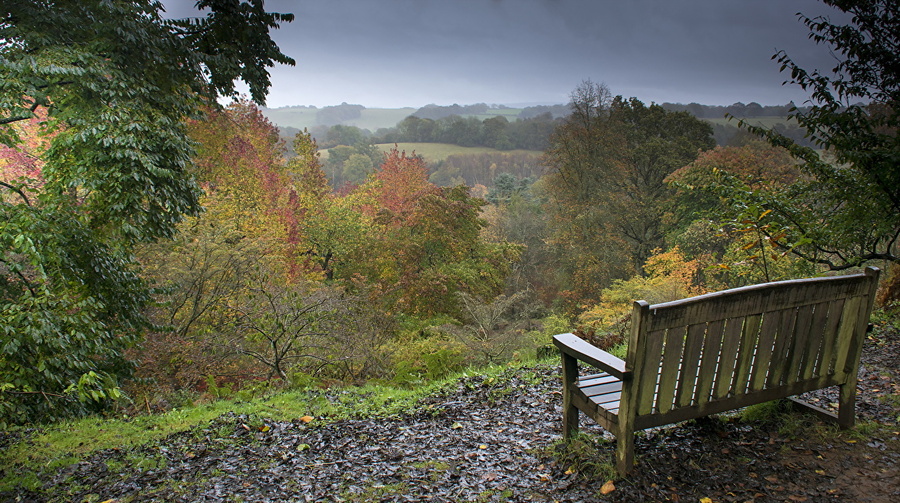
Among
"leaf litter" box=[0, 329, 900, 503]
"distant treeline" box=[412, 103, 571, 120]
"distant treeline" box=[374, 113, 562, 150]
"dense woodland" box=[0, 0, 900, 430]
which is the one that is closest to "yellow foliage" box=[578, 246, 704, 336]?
"dense woodland" box=[0, 0, 900, 430]

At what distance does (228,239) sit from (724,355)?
45.4ft

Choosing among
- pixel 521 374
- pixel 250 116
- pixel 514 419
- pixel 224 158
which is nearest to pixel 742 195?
pixel 521 374

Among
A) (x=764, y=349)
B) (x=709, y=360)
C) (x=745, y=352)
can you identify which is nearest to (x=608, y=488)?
(x=709, y=360)

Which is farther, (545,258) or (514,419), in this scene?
(545,258)

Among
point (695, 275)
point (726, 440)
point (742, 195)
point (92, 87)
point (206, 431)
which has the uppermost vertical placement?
point (92, 87)

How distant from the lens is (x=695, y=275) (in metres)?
19.6

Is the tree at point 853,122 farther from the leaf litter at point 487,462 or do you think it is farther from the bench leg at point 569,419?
the bench leg at point 569,419

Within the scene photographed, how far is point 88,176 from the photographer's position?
6.60 metres

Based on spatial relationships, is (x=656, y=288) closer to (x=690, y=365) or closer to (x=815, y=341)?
(x=815, y=341)

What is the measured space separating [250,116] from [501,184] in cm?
2134

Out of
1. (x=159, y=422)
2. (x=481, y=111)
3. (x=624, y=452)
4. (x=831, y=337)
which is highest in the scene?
(x=481, y=111)

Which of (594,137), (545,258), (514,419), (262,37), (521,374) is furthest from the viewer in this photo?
(545,258)

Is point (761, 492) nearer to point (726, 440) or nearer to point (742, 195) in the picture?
point (726, 440)

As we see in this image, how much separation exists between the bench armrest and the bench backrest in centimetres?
8
